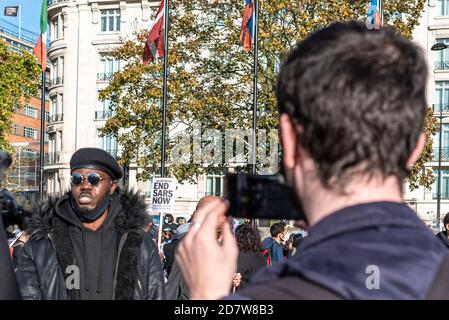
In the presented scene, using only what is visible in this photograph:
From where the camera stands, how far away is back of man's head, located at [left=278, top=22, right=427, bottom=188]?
1.74 meters

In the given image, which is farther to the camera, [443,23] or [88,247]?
[443,23]

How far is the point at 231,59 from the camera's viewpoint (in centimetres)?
3409

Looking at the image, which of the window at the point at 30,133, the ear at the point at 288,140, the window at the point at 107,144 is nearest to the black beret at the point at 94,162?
the ear at the point at 288,140

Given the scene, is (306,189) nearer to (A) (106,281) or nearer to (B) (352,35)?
(B) (352,35)

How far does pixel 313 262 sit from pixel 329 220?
103 millimetres

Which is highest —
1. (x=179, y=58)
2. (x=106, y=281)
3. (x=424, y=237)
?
(x=179, y=58)

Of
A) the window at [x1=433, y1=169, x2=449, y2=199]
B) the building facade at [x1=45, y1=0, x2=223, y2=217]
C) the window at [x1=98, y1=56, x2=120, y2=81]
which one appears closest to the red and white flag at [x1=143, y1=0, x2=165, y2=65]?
the building facade at [x1=45, y1=0, x2=223, y2=217]

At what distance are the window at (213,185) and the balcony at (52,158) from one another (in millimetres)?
11672

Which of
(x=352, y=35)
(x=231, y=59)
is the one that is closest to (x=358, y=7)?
(x=231, y=59)

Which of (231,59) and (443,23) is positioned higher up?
(443,23)

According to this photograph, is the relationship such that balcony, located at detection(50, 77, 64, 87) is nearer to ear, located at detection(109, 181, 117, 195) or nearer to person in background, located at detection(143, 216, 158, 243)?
person in background, located at detection(143, 216, 158, 243)

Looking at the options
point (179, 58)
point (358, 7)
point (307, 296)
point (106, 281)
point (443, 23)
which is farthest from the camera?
point (443, 23)

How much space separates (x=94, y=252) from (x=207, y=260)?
136 inches

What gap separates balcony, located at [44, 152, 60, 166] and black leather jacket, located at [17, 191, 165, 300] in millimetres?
58123
